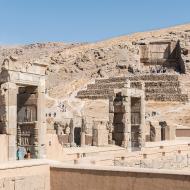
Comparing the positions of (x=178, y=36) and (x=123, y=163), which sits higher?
(x=178, y=36)

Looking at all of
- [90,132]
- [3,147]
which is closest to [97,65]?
[90,132]

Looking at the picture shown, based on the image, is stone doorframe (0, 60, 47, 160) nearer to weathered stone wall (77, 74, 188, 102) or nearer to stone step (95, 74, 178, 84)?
weathered stone wall (77, 74, 188, 102)

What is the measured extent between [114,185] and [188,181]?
5.81 feet

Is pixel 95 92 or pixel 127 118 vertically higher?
pixel 95 92

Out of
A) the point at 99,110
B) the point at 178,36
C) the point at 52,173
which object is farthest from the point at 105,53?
the point at 52,173

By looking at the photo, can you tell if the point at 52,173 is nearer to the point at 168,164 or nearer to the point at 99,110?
the point at 168,164

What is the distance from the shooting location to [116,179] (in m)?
11.2

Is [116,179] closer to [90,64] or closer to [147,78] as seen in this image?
[147,78]

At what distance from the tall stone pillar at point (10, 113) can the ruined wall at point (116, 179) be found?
4546 millimetres

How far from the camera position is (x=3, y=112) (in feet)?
54.4

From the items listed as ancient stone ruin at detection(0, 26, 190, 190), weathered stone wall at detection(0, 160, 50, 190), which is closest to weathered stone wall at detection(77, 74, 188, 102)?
ancient stone ruin at detection(0, 26, 190, 190)

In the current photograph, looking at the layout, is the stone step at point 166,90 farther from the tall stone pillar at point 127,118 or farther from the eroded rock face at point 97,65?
the tall stone pillar at point 127,118

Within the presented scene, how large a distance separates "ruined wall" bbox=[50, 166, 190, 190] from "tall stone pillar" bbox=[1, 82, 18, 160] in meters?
4.55

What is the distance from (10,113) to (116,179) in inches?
252
